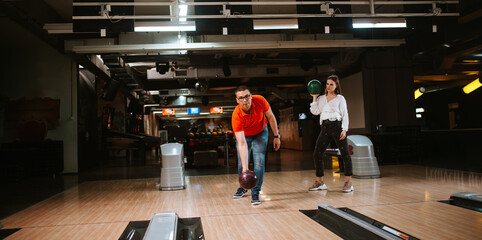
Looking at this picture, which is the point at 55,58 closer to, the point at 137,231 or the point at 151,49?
the point at 151,49

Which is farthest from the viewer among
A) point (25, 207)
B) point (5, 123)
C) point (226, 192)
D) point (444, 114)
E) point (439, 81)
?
point (444, 114)

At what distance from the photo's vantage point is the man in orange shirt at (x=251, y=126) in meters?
3.64

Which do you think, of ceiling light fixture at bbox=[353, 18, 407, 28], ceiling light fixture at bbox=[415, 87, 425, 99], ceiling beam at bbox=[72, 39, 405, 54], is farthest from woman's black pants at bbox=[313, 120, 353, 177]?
ceiling light fixture at bbox=[415, 87, 425, 99]

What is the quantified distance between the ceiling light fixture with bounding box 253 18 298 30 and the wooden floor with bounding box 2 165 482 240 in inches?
115

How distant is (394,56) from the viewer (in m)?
9.31

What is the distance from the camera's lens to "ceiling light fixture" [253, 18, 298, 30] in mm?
6430

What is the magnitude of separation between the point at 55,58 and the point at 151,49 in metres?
3.45

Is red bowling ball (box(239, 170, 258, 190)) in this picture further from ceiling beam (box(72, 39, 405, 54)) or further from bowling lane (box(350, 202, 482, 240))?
ceiling beam (box(72, 39, 405, 54))

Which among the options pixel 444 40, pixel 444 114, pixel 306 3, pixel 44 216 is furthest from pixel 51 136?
pixel 444 114

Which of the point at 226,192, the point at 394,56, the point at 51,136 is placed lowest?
the point at 226,192

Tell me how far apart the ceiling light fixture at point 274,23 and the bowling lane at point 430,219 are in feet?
13.2

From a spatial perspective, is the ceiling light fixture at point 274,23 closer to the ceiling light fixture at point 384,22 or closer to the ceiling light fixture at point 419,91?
the ceiling light fixture at point 384,22

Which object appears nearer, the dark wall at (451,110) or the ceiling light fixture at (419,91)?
the ceiling light fixture at (419,91)

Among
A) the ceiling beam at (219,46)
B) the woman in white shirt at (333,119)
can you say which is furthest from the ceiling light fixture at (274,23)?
the woman in white shirt at (333,119)
